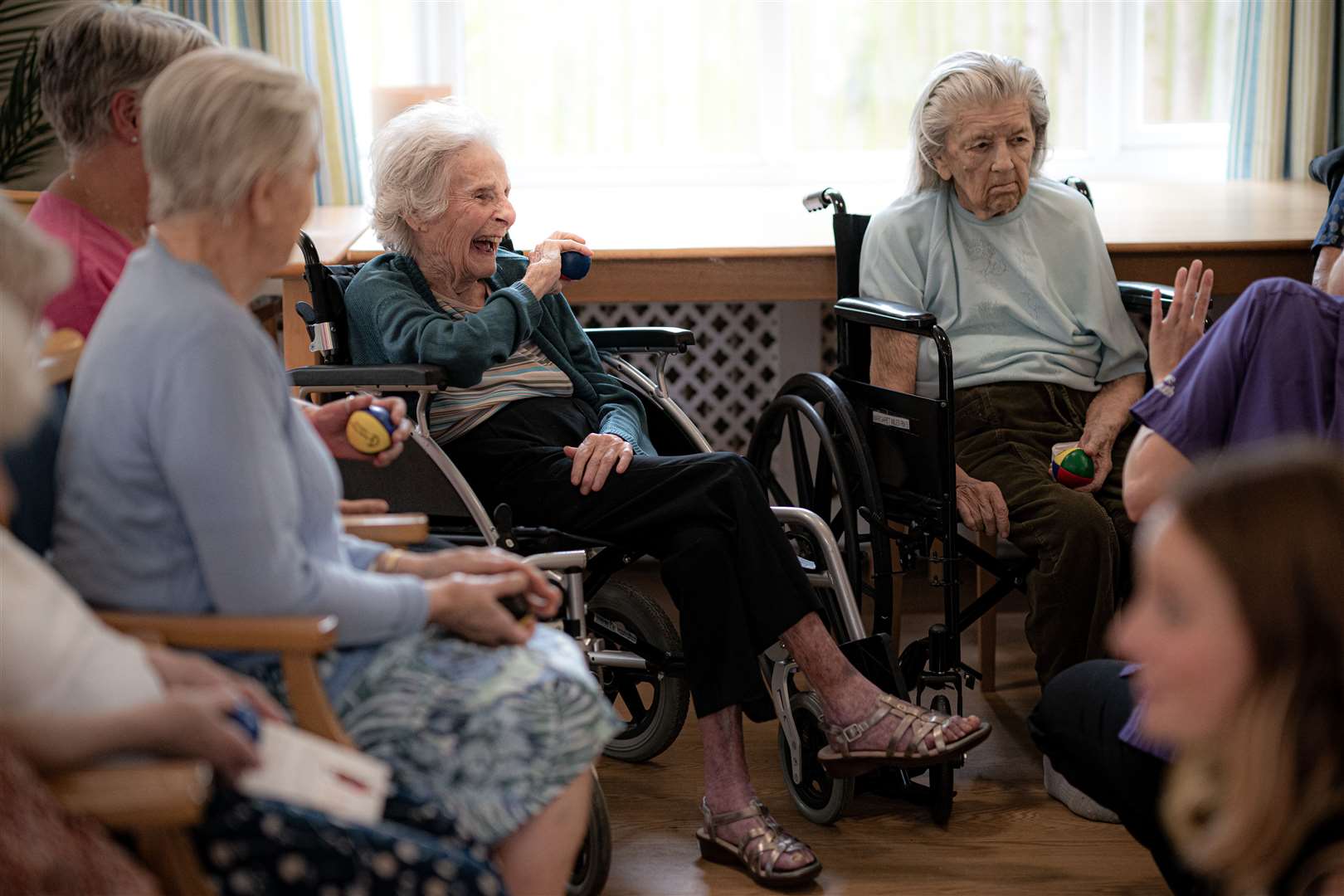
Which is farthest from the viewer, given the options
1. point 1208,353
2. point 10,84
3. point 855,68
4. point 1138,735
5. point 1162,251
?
point 855,68

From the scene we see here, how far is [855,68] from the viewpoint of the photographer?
439cm

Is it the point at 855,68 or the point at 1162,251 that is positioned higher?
the point at 855,68

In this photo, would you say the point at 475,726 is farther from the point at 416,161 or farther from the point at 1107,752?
the point at 416,161

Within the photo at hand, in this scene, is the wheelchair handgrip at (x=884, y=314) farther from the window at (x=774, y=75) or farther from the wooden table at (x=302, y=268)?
the window at (x=774, y=75)

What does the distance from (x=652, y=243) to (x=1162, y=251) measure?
1.08 meters

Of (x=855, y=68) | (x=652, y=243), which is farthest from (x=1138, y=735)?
(x=855, y=68)

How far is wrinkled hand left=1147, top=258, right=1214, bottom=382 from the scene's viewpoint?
1990 mm

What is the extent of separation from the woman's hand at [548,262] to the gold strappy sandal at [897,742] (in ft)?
2.86

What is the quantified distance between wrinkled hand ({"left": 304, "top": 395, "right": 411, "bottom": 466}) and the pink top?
305mm

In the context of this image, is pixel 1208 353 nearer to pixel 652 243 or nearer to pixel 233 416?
pixel 233 416

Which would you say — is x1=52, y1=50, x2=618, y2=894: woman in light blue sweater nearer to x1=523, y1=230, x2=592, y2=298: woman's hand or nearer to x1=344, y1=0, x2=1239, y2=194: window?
x1=523, y1=230, x2=592, y2=298: woman's hand

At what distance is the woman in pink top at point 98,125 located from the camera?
1.70 m

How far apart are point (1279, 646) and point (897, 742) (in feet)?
3.59

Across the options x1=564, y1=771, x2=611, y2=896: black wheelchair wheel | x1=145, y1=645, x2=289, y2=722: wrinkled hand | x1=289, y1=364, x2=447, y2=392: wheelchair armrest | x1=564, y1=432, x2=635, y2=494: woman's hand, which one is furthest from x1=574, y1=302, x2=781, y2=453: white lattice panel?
x1=145, y1=645, x2=289, y2=722: wrinkled hand
